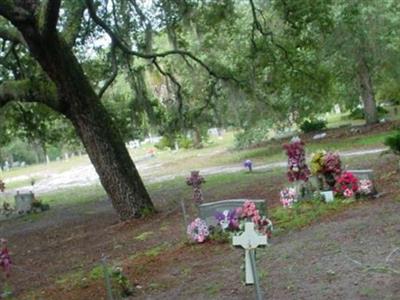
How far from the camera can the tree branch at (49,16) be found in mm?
10438

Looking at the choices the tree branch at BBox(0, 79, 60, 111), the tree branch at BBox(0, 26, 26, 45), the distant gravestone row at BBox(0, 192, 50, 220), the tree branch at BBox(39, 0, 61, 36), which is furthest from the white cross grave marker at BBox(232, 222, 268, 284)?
the distant gravestone row at BBox(0, 192, 50, 220)

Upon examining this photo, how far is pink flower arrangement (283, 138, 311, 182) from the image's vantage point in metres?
9.70

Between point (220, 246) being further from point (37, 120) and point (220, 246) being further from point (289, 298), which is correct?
point (37, 120)

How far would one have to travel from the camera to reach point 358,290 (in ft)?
16.4

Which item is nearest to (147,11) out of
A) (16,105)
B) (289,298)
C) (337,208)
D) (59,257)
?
(16,105)

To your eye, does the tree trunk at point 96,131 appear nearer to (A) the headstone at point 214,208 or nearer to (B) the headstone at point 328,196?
(A) the headstone at point 214,208

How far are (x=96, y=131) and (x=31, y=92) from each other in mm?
1508

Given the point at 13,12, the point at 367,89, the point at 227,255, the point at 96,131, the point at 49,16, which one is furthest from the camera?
the point at 367,89

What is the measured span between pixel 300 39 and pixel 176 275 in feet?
36.0

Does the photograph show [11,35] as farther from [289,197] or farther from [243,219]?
[243,219]

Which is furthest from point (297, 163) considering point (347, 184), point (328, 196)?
point (347, 184)

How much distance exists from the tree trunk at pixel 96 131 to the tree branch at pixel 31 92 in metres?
0.18

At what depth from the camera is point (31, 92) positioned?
12.3m

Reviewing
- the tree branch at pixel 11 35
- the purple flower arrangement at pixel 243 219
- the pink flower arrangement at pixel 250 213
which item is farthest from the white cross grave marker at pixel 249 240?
the tree branch at pixel 11 35
